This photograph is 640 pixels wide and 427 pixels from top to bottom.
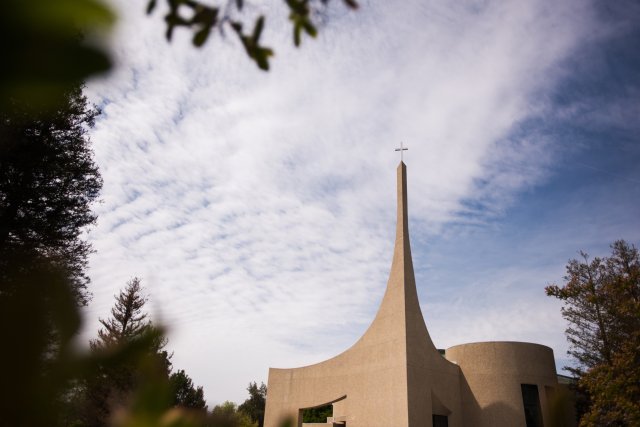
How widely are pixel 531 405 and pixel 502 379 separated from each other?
1699 mm

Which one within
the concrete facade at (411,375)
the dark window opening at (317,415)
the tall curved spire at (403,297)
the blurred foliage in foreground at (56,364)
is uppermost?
the tall curved spire at (403,297)

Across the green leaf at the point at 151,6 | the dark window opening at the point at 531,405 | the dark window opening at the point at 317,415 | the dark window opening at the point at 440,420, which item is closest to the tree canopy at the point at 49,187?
the green leaf at the point at 151,6

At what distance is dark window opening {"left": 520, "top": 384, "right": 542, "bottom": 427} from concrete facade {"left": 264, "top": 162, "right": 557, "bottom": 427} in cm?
23

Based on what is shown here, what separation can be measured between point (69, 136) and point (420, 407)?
55.9ft

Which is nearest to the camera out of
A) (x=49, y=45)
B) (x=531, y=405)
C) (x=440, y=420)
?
(x=49, y=45)

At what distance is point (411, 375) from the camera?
61.9 ft

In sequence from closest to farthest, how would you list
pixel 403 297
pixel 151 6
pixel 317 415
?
pixel 151 6 < pixel 403 297 < pixel 317 415

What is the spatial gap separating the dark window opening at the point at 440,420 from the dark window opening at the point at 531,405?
358 cm

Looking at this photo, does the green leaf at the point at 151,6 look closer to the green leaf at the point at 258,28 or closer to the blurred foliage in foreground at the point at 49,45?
the green leaf at the point at 258,28

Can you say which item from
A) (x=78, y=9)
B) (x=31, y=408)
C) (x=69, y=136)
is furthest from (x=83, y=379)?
(x=69, y=136)

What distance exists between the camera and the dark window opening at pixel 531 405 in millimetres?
19844

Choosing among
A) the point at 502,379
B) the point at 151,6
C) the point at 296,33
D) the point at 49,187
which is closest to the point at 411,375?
the point at 502,379

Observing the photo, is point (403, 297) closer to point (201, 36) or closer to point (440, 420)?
point (440, 420)

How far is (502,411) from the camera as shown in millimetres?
20141
